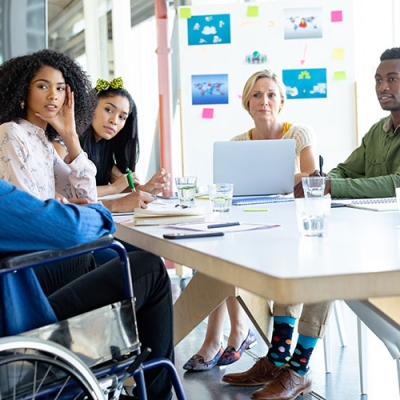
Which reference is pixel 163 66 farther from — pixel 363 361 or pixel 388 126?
pixel 363 361

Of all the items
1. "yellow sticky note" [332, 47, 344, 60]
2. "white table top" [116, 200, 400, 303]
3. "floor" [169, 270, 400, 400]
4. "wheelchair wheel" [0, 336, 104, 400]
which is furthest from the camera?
"yellow sticky note" [332, 47, 344, 60]

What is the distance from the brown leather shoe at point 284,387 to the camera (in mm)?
2328

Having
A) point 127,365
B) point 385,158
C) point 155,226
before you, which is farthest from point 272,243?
point 385,158

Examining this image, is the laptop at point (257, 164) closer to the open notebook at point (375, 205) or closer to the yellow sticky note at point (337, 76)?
the open notebook at point (375, 205)

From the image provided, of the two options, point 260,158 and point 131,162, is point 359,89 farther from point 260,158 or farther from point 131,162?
point 260,158

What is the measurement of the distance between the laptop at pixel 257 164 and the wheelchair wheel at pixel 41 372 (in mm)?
1456

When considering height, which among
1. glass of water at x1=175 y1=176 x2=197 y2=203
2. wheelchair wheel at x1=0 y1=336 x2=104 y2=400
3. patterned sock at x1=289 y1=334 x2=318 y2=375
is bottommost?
patterned sock at x1=289 y1=334 x2=318 y2=375

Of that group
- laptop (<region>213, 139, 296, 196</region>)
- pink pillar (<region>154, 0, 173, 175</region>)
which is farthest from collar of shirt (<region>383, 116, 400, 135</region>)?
pink pillar (<region>154, 0, 173, 175</region>)

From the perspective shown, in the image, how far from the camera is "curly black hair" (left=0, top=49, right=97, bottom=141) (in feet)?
7.66

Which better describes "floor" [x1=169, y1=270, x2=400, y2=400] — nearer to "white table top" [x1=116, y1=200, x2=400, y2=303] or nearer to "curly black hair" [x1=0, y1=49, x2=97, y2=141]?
"white table top" [x1=116, y1=200, x2=400, y2=303]

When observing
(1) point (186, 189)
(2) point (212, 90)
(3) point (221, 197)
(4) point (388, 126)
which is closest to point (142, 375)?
(3) point (221, 197)

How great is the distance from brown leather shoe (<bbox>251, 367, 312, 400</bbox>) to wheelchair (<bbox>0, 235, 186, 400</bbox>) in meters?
0.91

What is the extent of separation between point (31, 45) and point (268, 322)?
8.67 feet

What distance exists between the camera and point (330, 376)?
2689 mm
